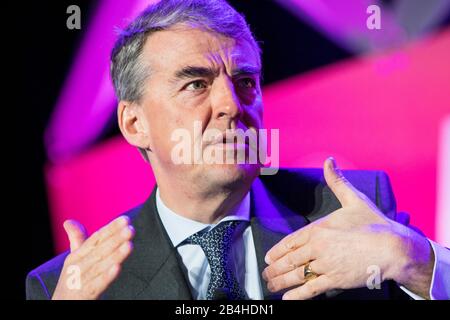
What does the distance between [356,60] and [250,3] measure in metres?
0.44

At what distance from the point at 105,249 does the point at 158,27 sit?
2.36 ft

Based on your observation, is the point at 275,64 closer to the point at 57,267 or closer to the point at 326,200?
the point at 326,200

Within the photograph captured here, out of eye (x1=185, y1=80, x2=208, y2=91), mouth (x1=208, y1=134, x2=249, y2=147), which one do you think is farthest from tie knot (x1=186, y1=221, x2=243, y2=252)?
eye (x1=185, y1=80, x2=208, y2=91)

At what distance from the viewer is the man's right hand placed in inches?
63.2

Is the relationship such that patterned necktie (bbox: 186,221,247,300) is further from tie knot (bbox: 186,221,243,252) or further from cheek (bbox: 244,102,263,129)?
cheek (bbox: 244,102,263,129)

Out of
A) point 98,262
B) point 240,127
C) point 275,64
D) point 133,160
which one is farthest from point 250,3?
point 98,262

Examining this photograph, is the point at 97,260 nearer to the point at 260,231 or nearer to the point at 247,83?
the point at 260,231

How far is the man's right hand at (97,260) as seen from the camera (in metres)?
1.61

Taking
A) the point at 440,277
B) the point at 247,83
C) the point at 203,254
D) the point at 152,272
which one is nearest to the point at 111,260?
the point at 152,272

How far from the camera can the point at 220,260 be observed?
71.3 inches

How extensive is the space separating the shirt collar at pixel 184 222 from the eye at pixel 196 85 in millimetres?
387

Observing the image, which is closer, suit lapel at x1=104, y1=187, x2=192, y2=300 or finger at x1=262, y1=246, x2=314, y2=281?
finger at x1=262, y1=246, x2=314, y2=281

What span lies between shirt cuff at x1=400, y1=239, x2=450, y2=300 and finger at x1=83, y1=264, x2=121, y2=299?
2.76 feet

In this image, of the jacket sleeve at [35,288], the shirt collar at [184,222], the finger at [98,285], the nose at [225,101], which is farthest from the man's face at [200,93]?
the jacket sleeve at [35,288]
